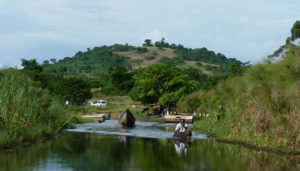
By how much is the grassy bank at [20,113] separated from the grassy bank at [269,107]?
14395 mm

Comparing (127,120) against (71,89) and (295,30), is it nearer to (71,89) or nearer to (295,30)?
(71,89)

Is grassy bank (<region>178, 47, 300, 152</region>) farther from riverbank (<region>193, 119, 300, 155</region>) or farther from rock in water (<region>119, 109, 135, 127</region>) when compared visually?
rock in water (<region>119, 109, 135, 127</region>)

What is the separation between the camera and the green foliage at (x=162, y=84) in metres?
79.6

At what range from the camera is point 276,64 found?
29.4 m

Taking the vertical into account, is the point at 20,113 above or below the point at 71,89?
below

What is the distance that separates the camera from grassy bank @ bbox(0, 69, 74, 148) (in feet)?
84.2

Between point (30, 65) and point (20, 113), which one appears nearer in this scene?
point (20, 113)

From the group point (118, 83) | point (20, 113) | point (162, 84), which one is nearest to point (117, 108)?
point (162, 84)

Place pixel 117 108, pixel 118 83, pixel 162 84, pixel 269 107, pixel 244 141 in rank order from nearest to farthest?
1. pixel 269 107
2. pixel 244 141
3. pixel 162 84
4. pixel 117 108
5. pixel 118 83

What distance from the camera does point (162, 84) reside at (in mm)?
82875

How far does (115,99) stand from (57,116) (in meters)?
75.4

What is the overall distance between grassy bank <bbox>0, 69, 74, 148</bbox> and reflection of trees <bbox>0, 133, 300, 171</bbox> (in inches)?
45.4

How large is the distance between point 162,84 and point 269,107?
2204 inches

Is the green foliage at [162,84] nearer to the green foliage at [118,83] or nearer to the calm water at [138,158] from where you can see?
the green foliage at [118,83]
